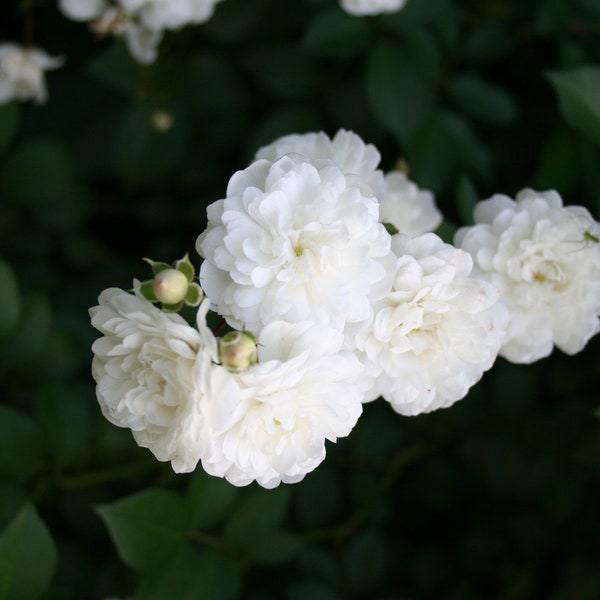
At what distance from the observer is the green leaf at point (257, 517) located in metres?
1.24

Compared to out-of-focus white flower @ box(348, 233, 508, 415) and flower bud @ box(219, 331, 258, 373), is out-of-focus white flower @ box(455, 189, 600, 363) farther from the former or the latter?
flower bud @ box(219, 331, 258, 373)

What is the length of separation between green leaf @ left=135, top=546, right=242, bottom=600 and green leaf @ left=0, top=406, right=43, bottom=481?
1.00 feet

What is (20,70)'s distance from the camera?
164cm

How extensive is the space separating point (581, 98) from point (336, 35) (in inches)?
19.1

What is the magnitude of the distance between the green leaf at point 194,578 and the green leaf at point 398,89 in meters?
0.83

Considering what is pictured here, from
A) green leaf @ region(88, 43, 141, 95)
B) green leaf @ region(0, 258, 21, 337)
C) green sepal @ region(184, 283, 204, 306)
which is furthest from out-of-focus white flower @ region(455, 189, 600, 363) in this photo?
green leaf @ region(88, 43, 141, 95)

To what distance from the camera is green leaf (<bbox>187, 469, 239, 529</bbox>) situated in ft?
3.80

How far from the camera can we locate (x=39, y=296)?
1.32 meters

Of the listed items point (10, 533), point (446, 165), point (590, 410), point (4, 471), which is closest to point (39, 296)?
point (4, 471)

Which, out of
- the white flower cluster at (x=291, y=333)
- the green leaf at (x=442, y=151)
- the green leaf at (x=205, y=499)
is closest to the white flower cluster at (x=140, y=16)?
the green leaf at (x=442, y=151)

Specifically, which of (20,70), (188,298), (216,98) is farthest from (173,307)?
(20,70)

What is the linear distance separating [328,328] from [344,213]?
123 millimetres

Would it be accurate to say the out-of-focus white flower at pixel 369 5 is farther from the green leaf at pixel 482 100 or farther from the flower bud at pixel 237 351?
the flower bud at pixel 237 351

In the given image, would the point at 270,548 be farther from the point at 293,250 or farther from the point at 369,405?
the point at 293,250
